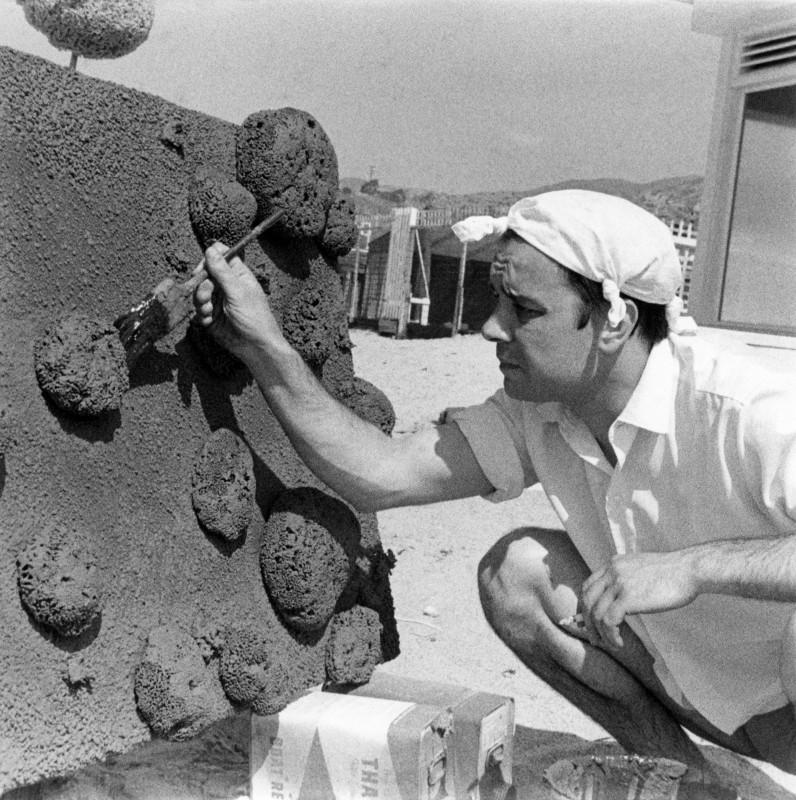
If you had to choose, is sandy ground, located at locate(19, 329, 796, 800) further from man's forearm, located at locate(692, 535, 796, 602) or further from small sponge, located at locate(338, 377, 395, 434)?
small sponge, located at locate(338, 377, 395, 434)

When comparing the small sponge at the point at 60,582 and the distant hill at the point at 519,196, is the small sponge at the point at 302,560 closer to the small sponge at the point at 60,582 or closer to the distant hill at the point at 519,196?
the small sponge at the point at 60,582

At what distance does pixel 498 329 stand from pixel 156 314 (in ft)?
2.15

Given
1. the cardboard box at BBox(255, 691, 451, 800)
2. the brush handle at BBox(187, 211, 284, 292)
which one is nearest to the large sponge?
the brush handle at BBox(187, 211, 284, 292)

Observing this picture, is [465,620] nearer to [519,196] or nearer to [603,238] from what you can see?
[603,238]

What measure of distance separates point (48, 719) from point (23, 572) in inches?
10.0

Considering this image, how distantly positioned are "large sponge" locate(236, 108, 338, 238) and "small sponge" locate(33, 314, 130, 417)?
478 mm

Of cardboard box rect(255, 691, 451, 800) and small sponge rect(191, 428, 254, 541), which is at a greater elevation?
small sponge rect(191, 428, 254, 541)

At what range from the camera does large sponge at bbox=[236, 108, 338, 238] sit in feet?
6.82

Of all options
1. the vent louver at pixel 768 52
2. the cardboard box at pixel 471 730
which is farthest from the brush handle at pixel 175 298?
the vent louver at pixel 768 52

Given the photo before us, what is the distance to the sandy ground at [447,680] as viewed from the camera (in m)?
2.13

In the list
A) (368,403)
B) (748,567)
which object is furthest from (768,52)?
(748,567)

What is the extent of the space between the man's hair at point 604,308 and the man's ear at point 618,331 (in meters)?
0.02

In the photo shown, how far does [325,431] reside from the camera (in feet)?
6.83

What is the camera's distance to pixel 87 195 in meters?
1.78
